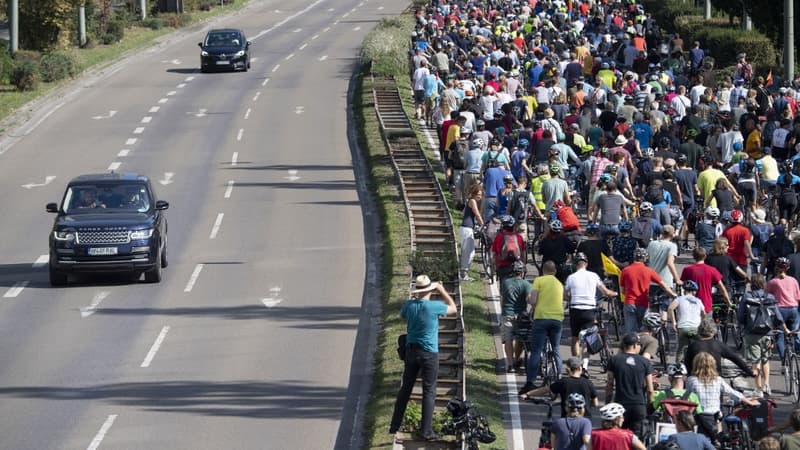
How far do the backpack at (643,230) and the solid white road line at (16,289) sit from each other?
10.2m

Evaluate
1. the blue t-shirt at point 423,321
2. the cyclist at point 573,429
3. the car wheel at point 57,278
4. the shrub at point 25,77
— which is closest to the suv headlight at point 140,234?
the car wheel at point 57,278

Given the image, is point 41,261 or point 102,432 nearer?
point 102,432

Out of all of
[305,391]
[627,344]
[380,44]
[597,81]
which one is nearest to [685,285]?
[627,344]

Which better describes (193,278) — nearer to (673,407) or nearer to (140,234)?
(140,234)

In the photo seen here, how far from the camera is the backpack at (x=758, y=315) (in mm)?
19000

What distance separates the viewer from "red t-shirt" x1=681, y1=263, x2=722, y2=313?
2006 centimetres

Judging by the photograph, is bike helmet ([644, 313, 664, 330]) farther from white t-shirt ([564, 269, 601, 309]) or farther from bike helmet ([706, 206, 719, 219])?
bike helmet ([706, 206, 719, 219])

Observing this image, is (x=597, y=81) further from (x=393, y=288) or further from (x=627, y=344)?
(x=627, y=344)

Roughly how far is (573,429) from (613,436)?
55cm

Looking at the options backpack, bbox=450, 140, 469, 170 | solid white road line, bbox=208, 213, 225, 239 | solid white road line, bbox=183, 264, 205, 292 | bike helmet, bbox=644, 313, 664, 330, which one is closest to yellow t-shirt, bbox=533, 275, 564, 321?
bike helmet, bbox=644, 313, 664, 330

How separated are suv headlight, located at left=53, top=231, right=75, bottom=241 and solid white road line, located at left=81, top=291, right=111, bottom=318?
3.33ft

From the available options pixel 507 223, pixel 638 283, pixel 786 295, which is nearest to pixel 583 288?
pixel 638 283

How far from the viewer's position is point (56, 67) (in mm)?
55938

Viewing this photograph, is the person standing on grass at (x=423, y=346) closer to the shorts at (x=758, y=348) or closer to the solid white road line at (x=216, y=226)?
the shorts at (x=758, y=348)
